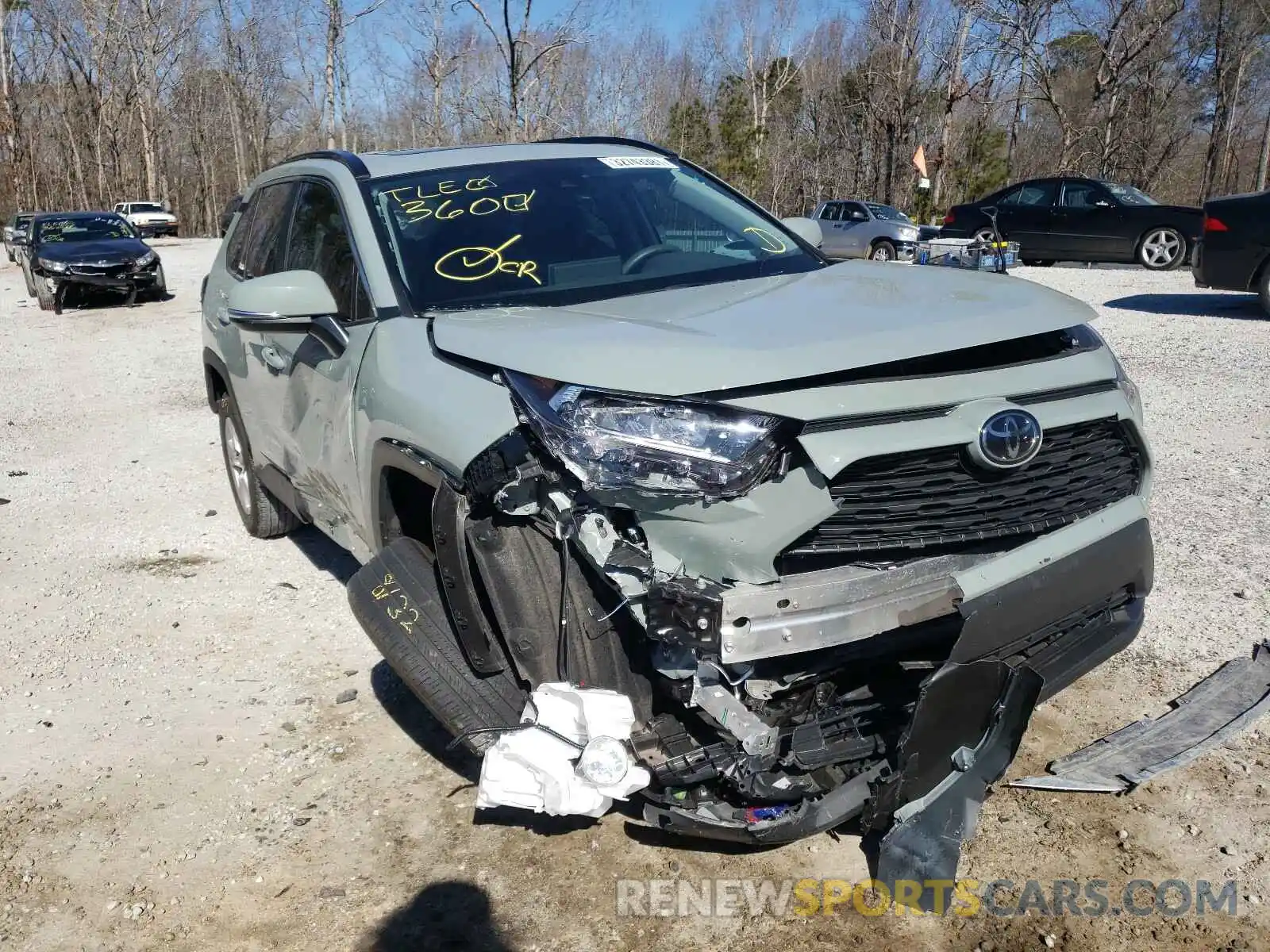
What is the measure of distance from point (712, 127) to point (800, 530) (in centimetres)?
4367

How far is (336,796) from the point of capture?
3287 mm

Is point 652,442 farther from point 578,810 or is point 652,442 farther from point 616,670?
point 578,810

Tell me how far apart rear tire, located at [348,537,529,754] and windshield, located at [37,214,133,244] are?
17764 mm

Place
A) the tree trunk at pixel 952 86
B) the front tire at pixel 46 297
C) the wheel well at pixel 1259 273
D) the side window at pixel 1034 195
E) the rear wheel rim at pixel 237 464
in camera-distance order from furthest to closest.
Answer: the tree trunk at pixel 952 86 < the side window at pixel 1034 195 < the front tire at pixel 46 297 < the wheel well at pixel 1259 273 < the rear wheel rim at pixel 237 464

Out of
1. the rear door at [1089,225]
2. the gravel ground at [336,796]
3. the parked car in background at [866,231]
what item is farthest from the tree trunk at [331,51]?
the gravel ground at [336,796]

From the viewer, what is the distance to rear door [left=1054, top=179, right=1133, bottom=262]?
58.0ft

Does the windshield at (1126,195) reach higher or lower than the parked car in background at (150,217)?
higher

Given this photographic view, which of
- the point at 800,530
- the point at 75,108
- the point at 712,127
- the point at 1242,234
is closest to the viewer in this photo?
the point at 800,530

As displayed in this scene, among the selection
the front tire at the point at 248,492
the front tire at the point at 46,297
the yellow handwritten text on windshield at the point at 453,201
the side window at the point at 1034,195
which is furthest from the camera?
the side window at the point at 1034,195

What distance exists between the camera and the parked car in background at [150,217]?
40656mm

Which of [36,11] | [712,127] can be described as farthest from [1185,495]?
[36,11]

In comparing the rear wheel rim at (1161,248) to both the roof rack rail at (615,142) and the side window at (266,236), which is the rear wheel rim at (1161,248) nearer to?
the roof rack rail at (615,142)

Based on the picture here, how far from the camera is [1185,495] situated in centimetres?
563

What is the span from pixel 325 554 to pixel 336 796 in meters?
2.30
